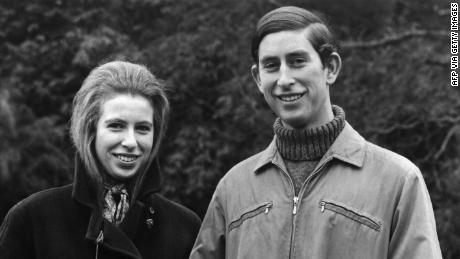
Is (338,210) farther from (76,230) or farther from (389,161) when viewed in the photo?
(76,230)

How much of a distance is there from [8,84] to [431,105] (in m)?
Answer: 4.73

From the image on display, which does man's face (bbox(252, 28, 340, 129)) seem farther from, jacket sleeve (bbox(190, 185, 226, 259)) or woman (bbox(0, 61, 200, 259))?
woman (bbox(0, 61, 200, 259))

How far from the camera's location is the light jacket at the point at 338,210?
289cm

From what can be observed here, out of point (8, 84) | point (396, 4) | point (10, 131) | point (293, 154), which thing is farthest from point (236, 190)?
point (396, 4)

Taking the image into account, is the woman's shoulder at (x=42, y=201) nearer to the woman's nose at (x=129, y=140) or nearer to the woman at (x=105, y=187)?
the woman at (x=105, y=187)

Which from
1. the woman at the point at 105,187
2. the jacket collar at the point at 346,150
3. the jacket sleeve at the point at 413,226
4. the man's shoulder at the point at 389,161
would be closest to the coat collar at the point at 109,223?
the woman at the point at 105,187

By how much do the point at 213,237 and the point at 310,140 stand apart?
1.82ft

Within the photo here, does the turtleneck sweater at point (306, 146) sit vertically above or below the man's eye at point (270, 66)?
below

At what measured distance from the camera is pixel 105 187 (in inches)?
136

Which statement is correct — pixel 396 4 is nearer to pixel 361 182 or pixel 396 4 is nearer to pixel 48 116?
pixel 48 116

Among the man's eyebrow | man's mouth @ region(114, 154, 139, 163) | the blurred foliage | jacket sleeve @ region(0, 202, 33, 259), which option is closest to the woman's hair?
man's mouth @ region(114, 154, 139, 163)

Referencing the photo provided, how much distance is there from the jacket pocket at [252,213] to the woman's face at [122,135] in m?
0.50

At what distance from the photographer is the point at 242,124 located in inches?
385

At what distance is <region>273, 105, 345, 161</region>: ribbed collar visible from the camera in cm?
310
